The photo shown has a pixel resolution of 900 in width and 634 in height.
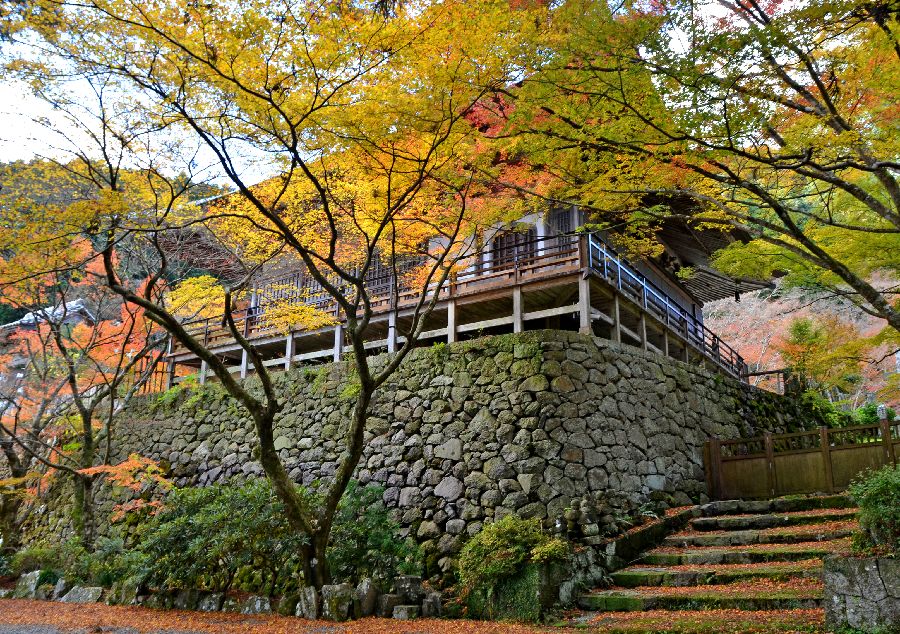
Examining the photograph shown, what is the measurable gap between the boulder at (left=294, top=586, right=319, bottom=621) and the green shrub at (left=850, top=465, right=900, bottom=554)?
5.75m

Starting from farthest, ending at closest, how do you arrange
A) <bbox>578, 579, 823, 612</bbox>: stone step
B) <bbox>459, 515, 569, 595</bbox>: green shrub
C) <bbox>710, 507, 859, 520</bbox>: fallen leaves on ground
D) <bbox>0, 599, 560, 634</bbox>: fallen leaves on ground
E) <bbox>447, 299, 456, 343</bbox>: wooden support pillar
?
<bbox>447, 299, 456, 343</bbox>: wooden support pillar, <bbox>710, 507, 859, 520</bbox>: fallen leaves on ground, <bbox>459, 515, 569, 595</bbox>: green shrub, <bbox>0, 599, 560, 634</bbox>: fallen leaves on ground, <bbox>578, 579, 823, 612</bbox>: stone step

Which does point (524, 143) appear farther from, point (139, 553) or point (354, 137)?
point (139, 553)

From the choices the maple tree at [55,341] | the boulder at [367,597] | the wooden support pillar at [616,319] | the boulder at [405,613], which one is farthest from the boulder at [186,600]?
the wooden support pillar at [616,319]

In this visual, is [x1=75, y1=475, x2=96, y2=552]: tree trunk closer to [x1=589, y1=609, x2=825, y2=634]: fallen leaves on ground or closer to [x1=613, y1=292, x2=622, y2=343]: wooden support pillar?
[x1=589, y1=609, x2=825, y2=634]: fallen leaves on ground

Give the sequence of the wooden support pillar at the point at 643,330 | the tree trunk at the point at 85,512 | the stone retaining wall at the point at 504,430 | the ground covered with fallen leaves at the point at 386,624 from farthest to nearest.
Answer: the wooden support pillar at the point at 643,330, the tree trunk at the point at 85,512, the stone retaining wall at the point at 504,430, the ground covered with fallen leaves at the point at 386,624

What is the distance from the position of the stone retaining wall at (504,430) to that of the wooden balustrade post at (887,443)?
3017 millimetres

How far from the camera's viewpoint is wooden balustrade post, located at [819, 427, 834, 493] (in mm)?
10594

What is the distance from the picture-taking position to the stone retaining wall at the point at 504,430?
32.1 feet

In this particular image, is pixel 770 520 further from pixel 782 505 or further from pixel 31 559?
pixel 31 559

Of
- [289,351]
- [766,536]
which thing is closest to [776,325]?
[766,536]

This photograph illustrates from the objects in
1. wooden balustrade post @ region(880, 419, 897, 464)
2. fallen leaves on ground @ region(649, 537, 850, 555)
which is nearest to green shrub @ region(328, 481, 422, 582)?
fallen leaves on ground @ region(649, 537, 850, 555)

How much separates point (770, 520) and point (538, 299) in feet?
18.9

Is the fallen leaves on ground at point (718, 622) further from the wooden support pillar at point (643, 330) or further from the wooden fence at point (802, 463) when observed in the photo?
the wooden support pillar at point (643, 330)

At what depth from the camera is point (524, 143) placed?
25.2ft
